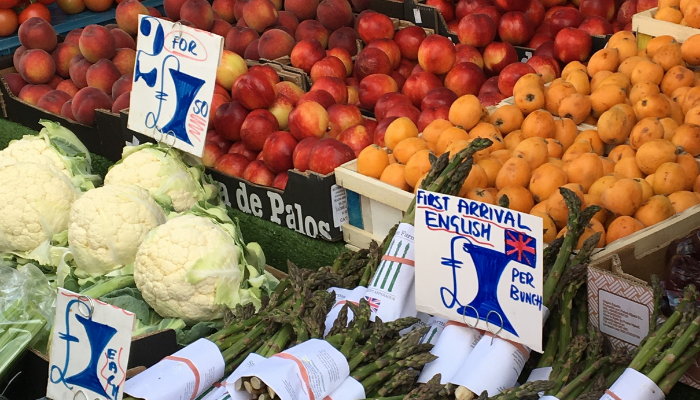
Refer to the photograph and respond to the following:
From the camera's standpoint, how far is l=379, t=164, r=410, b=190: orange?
225 centimetres

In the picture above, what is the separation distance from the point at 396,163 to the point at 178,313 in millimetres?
820

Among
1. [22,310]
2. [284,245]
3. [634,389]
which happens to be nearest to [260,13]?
[284,245]

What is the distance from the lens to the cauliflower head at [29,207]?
7.98 ft

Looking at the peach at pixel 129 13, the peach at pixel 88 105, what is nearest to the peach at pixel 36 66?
the peach at pixel 129 13

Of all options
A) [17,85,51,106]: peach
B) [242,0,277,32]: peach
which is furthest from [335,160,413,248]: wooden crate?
[17,85,51,106]: peach

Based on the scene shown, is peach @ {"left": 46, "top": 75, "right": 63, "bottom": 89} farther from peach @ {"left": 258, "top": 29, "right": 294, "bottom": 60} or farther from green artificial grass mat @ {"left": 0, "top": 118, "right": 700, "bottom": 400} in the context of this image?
green artificial grass mat @ {"left": 0, "top": 118, "right": 700, "bottom": 400}

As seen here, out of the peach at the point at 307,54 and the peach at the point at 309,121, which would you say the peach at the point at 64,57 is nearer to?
the peach at the point at 307,54

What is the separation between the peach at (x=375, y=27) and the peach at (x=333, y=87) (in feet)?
1.38

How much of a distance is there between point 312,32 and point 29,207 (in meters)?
1.65

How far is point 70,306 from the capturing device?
61.6 inches

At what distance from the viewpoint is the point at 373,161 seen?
92.0 inches

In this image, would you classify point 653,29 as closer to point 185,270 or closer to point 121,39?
point 185,270

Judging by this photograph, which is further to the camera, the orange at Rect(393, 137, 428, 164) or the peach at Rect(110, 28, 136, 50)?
the peach at Rect(110, 28, 136, 50)

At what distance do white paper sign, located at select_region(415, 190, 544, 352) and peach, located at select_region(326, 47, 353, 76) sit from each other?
1.89 metres
